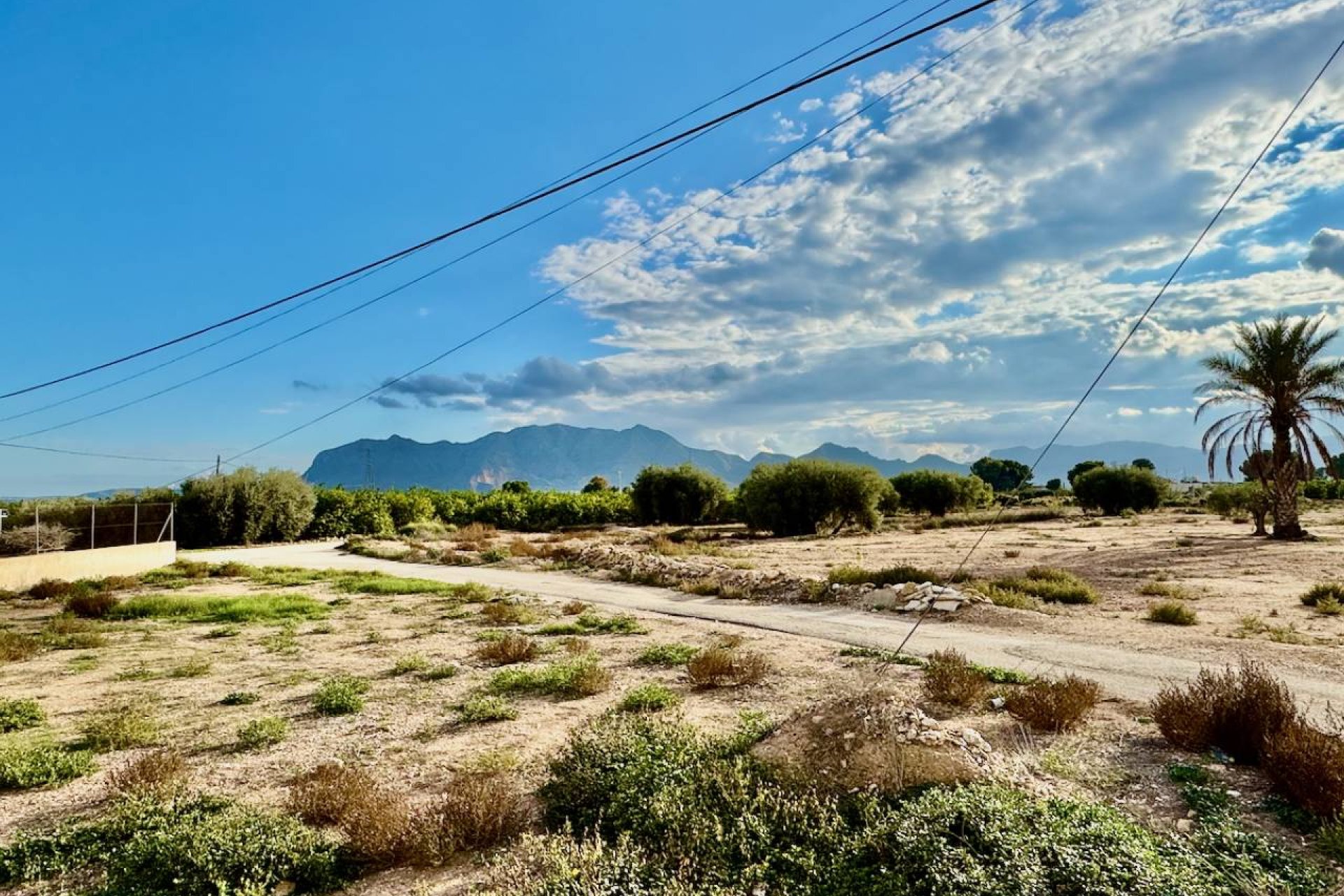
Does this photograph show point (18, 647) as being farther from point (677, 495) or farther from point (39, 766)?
point (677, 495)

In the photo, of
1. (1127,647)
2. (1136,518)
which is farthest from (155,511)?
(1136,518)

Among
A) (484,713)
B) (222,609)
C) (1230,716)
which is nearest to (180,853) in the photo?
(484,713)

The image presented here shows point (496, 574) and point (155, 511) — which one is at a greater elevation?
point (155, 511)

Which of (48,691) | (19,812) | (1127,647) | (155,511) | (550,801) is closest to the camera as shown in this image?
(550,801)

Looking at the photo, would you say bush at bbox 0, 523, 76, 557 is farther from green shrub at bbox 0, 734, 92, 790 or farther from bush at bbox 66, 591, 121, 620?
green shrub at bbox 0, 734, 92, 790

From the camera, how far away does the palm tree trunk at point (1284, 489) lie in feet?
91.5

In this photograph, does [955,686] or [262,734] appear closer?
[262,734]

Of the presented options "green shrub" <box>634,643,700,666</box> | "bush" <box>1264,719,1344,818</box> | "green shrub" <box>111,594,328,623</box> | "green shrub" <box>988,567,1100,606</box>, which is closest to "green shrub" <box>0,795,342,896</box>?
"green shrub" <box>634,643,700,666</box>

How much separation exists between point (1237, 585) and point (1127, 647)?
31.1 feet

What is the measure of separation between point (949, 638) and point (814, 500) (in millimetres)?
29412

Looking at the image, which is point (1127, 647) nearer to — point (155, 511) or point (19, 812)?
point (19, 812)

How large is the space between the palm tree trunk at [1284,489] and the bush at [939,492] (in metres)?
30.5

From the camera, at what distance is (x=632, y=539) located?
37188 millimetres

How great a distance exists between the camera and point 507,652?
Result: 11.1 meters
